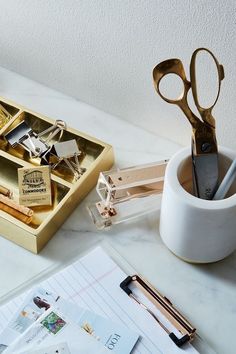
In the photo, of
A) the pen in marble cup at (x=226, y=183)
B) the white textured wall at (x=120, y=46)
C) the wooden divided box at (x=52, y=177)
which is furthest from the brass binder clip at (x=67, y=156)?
the pen in marble cup at (x=226, y=183)

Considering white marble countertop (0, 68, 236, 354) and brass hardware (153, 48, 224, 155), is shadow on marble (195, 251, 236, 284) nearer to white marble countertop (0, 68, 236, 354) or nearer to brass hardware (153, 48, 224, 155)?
white marble countertop (0, 68, 236, 354)

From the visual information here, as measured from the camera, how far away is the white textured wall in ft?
2.30

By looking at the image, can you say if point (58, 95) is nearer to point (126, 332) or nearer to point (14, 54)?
point (14, 54)

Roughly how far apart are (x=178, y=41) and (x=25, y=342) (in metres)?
0.42

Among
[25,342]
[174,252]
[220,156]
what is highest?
[220,156]

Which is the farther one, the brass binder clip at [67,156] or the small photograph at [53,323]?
the brass binder clip at [67,156]

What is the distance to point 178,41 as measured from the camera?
73 centimetres

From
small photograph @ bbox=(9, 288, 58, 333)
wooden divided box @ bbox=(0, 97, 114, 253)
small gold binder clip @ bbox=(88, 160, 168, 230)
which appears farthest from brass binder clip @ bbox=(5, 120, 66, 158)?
small photograph @ bbox=(9, 288, 58, 333)

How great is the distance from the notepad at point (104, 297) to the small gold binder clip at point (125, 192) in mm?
54

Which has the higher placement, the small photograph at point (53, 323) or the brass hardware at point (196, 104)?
the brass hardware at point (196, 104)

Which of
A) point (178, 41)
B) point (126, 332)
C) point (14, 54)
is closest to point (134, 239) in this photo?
point (126, 332)

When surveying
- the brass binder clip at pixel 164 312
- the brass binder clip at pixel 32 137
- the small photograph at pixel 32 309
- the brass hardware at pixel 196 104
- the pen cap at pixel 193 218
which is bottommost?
the small photograph at pixel 32 309

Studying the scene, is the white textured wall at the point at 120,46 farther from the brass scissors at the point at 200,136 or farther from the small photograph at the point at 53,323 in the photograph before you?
the small photograph at the point at 53,323

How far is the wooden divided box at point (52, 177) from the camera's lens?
2.36 ft
